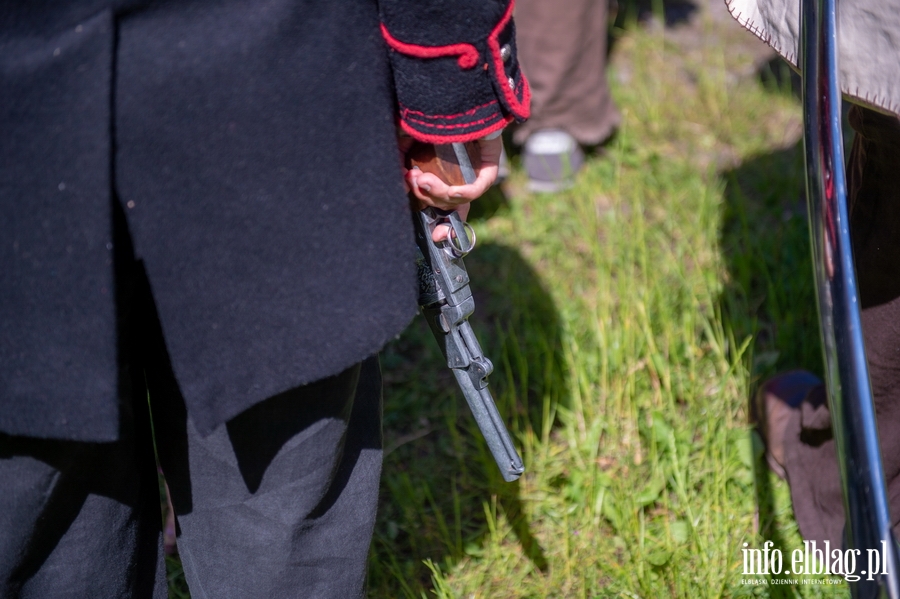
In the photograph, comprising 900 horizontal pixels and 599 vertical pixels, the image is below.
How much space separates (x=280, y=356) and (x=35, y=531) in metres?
0.41

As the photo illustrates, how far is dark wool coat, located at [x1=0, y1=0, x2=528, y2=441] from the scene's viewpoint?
2.59ft

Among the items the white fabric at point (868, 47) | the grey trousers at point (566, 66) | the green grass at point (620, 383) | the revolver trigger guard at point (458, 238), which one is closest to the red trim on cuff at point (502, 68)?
the revolver trigger guard at point (458, 238)

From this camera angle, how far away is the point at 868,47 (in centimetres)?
115

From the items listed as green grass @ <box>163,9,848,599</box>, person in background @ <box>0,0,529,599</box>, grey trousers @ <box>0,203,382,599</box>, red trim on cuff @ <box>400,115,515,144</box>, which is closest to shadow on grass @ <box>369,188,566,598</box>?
green grass @ <box>163,9,848,599</box>

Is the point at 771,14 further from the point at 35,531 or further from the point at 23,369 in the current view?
the point at 35,531

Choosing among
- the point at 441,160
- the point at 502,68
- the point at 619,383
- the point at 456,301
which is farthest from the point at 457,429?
the point at 502,68

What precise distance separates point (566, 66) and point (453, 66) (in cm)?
204

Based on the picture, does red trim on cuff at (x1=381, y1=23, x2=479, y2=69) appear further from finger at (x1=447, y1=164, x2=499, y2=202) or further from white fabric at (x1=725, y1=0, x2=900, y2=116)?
white fabric at (x1=725, y1=0, x2=900, y2=116)

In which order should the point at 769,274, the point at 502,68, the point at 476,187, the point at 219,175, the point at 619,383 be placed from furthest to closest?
the point at 769,274 < the point at 619,383 < the point at 476,187 < the point at 502,68 < the point at 219,175

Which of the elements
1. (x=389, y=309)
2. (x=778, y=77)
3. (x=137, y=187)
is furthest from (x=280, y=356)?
(x=778, y=77)

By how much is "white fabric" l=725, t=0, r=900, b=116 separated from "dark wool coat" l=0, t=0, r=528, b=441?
544mm

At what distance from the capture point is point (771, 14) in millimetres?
1288

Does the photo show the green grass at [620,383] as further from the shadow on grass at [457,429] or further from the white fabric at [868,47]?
the white fabric at [868,47]

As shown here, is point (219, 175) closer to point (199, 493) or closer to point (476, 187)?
point (476, 187)
